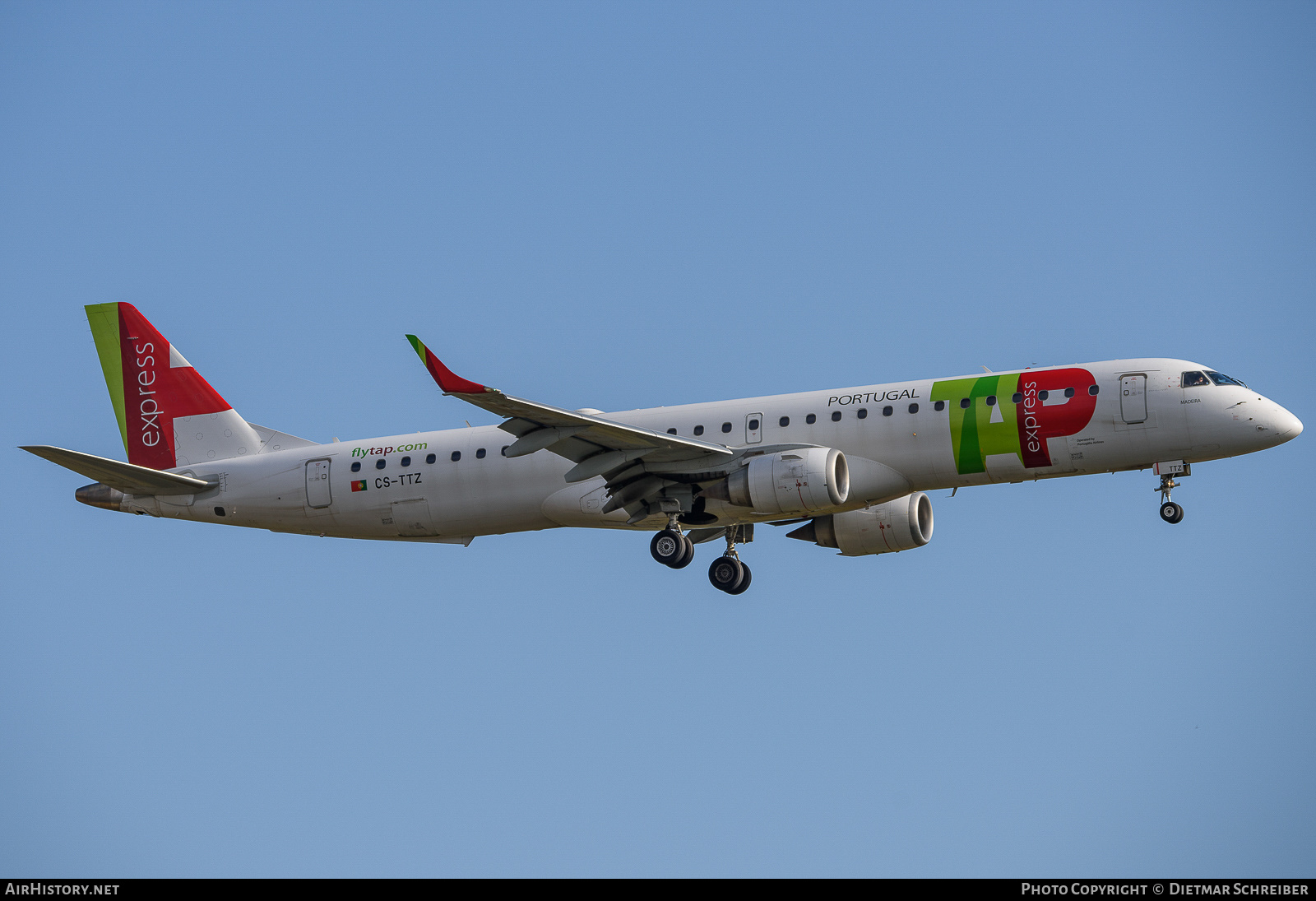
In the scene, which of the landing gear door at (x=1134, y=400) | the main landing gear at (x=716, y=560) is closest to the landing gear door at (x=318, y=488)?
the main landing gear at (x=716, y=560)

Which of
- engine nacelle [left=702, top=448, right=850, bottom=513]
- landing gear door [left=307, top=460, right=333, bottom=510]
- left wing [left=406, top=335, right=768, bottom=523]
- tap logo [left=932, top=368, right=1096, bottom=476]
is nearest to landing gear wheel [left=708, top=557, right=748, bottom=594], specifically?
left wing [left=406, top=335, right=768, bottom=523]

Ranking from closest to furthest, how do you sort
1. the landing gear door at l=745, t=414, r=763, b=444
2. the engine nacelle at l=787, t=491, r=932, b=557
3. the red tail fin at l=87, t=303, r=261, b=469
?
the landing gear door at l=745, t=414, r=763, b=444 < the engine nacelle at l=787, t=491, r=932, b=557 < the red tail fin at l=87, t=303, r=261, b=469

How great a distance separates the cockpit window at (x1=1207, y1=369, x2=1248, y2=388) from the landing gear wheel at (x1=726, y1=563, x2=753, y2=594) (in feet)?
42.1

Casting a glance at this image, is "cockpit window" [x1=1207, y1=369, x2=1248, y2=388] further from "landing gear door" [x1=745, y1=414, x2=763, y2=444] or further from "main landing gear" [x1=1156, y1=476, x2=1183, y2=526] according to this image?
"landing gear door" [x1=745, y1=414, x2=763, y2=444]

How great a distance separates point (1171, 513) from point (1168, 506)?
0.65 feet

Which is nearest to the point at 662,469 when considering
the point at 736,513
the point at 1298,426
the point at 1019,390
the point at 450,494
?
the point at 736,513

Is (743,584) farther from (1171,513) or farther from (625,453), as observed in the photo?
(1171,513)

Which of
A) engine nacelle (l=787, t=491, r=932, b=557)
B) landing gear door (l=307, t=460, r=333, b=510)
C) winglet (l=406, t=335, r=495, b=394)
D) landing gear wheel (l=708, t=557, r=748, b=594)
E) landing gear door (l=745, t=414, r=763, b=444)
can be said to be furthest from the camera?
landing gear door (l=307, t=460, r=333, b=510)

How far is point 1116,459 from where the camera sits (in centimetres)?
3734

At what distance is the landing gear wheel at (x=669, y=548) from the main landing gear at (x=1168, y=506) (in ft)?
38.2

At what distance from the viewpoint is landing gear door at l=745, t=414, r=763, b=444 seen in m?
39.6

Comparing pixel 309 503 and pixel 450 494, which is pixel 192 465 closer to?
pixel 309 503

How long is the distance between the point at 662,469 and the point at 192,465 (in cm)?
1481

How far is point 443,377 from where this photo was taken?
34562 mm
